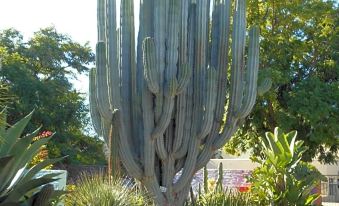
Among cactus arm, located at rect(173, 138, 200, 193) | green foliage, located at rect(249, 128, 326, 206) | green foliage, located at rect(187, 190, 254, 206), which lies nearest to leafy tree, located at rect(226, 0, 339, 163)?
green foliage, located at rect(249, 128, 326, 206)

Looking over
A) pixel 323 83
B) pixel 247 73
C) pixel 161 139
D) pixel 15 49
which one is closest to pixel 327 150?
pixel 323 83

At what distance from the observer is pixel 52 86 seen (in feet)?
81.4

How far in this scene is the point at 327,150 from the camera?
20.0 metres

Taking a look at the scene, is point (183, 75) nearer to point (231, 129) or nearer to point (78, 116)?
point (231, 129)

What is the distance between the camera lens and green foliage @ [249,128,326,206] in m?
10.7

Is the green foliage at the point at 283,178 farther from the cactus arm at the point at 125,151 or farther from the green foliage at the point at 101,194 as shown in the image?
the green foliage at the point at 101,194

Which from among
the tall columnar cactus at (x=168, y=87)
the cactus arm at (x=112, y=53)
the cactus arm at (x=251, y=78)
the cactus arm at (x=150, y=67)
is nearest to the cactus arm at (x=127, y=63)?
the tall columnar cactus at (x=168, y=87)

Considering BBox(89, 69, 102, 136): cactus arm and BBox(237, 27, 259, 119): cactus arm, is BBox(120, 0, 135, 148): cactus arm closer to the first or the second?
BBox(89, 69, 102, 136): cactus arm

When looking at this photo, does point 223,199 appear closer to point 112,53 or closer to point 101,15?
point 112,53

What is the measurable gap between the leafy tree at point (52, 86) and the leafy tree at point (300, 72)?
8.19 meters

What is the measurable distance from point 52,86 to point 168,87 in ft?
52.5

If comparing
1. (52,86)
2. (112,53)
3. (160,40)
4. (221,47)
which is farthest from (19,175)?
(52,86)

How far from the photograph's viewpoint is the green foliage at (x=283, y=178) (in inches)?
420

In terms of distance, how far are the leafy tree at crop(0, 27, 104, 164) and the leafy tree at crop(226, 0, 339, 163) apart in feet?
26.9
